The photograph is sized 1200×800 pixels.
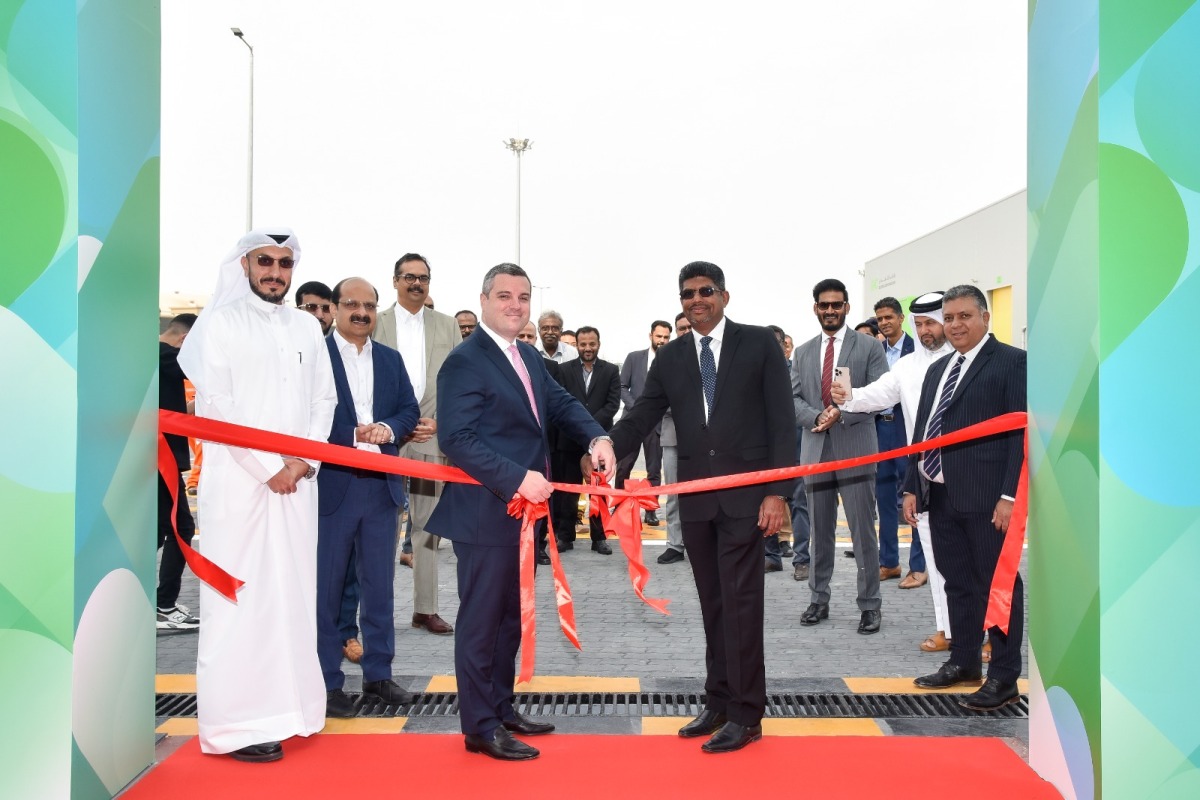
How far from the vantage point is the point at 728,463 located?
4164 mm

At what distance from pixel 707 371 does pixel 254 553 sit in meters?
2.12

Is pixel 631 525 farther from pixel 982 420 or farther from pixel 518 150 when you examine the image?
pixel 518 150

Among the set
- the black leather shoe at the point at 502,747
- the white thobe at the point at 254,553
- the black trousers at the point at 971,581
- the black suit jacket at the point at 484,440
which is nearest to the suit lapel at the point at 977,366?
the black trousers at the point at 971,581

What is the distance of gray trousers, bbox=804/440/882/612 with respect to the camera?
594cm

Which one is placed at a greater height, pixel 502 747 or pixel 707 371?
pixel 707 371

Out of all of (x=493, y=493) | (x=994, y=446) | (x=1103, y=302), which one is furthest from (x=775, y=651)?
(x=1103, y=302)

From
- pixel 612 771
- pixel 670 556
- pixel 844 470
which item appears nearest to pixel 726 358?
pixel 612 771

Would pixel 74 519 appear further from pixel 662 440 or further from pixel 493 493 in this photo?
pixel 662 440

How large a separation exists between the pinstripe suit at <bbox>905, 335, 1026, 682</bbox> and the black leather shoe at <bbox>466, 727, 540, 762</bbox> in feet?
7.70

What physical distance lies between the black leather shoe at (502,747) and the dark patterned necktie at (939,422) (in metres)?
2.54

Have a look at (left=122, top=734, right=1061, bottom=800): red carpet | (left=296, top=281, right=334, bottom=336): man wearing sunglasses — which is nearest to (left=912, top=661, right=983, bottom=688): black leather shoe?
(left=122, top=734, right=1061, bottom=800): red carpet

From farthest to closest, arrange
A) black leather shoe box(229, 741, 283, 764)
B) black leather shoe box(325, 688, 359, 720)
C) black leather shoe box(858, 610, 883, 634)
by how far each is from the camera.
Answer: black leather shoe box(858, 610, 883, 634) → black leather shoe box(325, 688, 359, 720) → black leather shoe box(229, 741, 283, 764)

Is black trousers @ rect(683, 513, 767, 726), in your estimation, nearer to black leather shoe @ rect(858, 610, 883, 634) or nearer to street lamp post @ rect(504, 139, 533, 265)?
black leather shoe @ rect(858, 610, 883, 634)

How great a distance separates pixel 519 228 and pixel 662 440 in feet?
79.8
